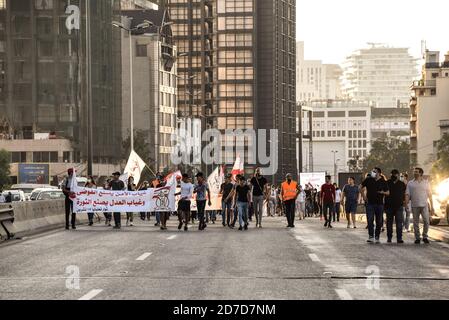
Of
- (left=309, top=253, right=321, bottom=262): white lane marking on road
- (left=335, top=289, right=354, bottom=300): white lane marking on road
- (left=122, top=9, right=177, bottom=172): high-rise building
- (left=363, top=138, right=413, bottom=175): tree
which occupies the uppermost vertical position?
(left=122, top=9, right=177, bottom=172): high-rise building

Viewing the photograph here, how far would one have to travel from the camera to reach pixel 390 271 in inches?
762

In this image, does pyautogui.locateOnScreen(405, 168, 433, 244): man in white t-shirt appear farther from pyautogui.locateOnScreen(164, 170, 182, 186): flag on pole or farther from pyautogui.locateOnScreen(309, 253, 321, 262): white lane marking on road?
pyautogui.locateOnScreen(164, 170, 182, 186): flag on pole

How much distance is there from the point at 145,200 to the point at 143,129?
380 ft

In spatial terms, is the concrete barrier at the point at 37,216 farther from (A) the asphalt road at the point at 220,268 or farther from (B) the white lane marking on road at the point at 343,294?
(B) the white lane marking on road at the point at 343,294

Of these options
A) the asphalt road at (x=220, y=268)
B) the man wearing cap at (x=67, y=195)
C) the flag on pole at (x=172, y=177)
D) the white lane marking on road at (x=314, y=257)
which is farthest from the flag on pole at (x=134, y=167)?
the white lane marking on road at (x=314, y=257)

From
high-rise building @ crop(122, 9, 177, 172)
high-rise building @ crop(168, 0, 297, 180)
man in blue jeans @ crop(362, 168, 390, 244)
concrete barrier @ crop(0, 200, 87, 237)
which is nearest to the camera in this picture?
man in blue jeans @ crop(362, 168, 390, 244)

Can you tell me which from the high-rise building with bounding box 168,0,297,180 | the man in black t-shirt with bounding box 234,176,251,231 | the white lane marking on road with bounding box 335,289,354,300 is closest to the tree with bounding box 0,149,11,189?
the man in black t-shirt with bounding box 234,176,251,231

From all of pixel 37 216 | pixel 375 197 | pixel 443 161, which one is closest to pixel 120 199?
pixel 37 216

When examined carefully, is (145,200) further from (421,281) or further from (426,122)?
(426,122)

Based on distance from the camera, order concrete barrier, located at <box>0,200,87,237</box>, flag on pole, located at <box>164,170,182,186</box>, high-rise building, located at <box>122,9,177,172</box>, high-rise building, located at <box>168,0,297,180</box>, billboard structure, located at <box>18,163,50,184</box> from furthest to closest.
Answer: high-rise building, located at <box>168,0,297,180</box> < high-rise building, located at <box>122,9,177,172</box> < billboard structure, located at <box>18,163,50,184</box> < flag on pole, located at <box>164,170,182,186</box> < concrete barrier, located at <box>0,200,87,237</box>

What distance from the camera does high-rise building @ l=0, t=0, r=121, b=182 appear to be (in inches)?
4774

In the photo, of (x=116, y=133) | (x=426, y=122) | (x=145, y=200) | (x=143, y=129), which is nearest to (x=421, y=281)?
(x=145, y=200)

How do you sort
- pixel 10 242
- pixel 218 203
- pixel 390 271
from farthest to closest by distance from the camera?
1. pixel 218 203
2. pixel 10 242
3. pixel 390 271

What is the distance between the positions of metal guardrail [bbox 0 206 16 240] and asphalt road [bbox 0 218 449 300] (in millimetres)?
652
